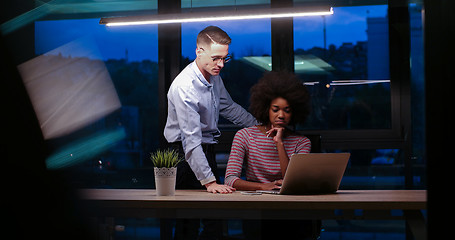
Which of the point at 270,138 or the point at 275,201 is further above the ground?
the point at 270,138

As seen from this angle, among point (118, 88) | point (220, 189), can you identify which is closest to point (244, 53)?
point (118, 88)

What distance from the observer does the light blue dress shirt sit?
9.05 ft

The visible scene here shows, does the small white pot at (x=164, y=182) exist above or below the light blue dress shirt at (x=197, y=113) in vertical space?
below

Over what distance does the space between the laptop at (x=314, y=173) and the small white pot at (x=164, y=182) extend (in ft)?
1.62

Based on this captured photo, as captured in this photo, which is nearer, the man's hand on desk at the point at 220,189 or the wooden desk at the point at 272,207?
the wooden desk at the point at 272,207

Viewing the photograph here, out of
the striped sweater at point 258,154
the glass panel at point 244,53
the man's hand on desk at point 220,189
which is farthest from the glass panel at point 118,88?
the man's hand on desk at point 220,189

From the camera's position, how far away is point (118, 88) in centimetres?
435

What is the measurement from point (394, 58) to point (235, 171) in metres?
1.69

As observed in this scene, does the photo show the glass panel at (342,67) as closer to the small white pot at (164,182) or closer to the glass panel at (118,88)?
the glass panel at (118,88)

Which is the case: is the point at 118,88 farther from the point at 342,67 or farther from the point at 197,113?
the point at 342,67

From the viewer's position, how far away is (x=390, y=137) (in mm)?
3592

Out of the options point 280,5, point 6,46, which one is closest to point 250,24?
point 280,5

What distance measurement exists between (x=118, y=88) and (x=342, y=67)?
1966mm

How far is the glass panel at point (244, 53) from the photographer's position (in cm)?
370
